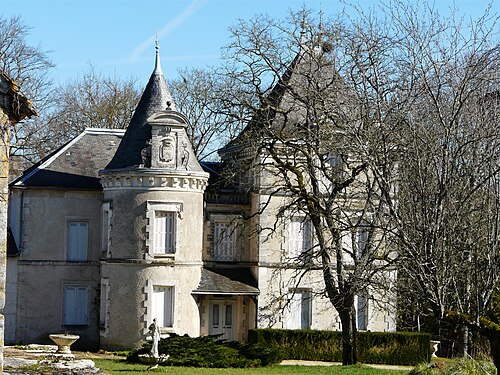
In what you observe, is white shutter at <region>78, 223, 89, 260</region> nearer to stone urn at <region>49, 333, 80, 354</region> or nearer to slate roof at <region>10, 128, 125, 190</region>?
slate roof at <region>10, 128, 125, 190</region>

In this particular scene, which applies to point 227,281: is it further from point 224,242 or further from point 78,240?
point 78,240

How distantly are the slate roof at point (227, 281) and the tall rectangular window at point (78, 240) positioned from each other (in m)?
4.23

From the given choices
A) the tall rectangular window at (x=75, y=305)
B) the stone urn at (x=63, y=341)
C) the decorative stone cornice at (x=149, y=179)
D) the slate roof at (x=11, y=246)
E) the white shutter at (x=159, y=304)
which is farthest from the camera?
the tall rectangular window at (x=75, y=305)

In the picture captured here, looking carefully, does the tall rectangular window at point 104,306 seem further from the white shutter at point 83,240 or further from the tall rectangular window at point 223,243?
the tall rectangular window at point 223,243

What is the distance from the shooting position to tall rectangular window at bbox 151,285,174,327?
29625mm

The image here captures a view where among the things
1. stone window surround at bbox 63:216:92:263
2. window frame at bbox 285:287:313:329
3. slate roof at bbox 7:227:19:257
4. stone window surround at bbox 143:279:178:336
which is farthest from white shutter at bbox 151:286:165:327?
slate roof at bbox 7:227:19:257

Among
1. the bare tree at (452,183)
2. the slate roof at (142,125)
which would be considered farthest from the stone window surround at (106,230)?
the bare tree at (452,183)

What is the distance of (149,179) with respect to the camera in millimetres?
29562

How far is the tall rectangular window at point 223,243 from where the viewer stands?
104 ft

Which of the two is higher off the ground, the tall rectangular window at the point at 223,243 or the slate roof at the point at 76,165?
the slate roof at the point at 76,165

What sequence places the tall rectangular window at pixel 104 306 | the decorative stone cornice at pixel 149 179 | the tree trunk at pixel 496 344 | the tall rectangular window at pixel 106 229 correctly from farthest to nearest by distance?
the tall rectangular window at pixel 106 229 → the tall rectangular window at pixel 104 306 → the decorative stone cornice at pixel 149 179 → the tree trunk at pixel 496 344

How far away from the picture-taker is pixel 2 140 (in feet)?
44.3

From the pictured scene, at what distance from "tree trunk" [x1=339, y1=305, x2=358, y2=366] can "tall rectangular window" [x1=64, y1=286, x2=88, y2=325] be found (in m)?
9.44

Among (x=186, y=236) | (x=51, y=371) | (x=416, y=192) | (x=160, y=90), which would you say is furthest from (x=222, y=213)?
(x=416, y=192)
